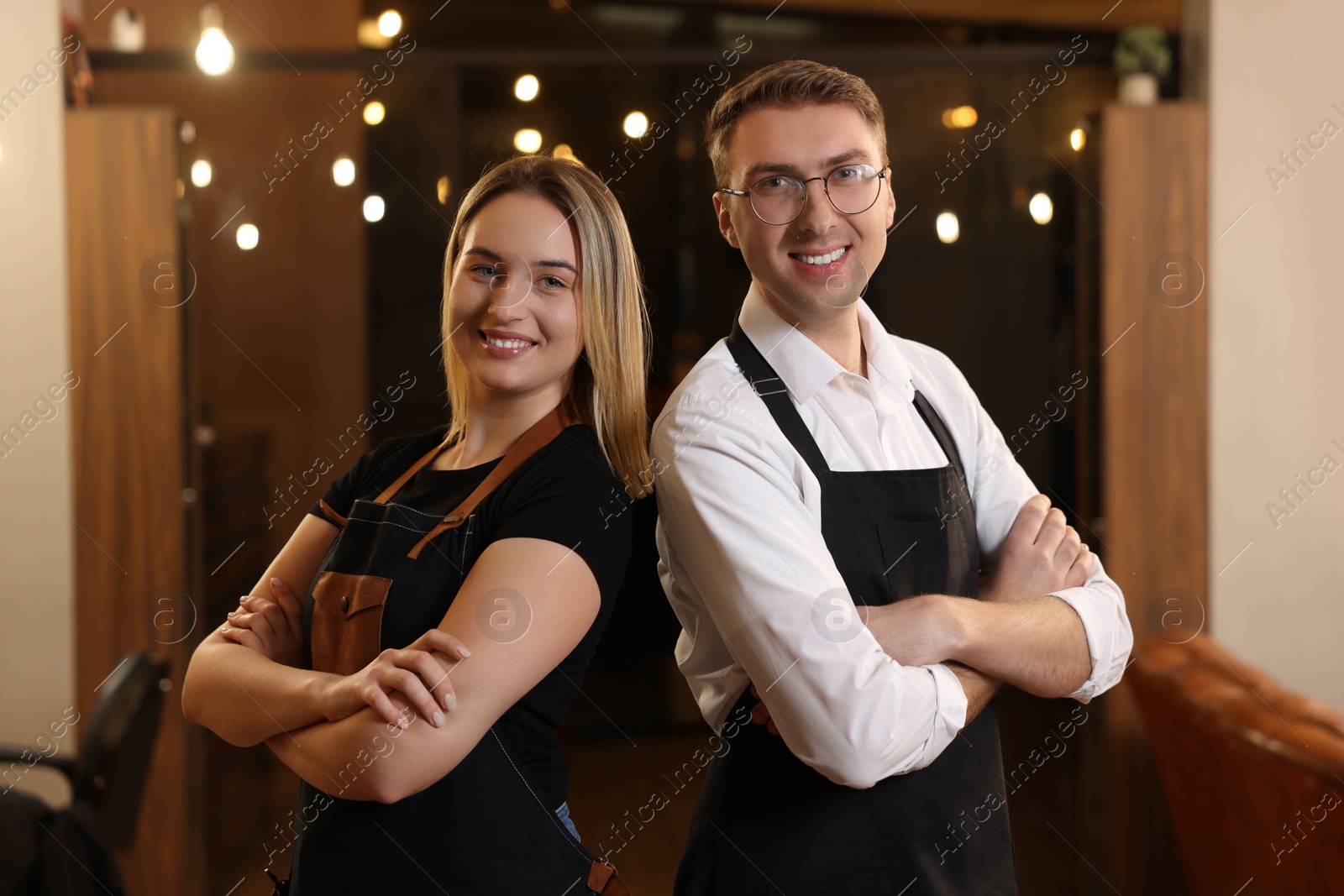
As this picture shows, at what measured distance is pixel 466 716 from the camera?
104cm

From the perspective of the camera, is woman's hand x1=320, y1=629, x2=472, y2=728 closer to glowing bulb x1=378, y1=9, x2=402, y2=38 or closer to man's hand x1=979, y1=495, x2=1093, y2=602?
man's hand x1=979, y1=495, x2=1093, y2=602

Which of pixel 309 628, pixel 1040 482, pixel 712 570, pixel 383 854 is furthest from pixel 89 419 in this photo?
pixel 1040 482

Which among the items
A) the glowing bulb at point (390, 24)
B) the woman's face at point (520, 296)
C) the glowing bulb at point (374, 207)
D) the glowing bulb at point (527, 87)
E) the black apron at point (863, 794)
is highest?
the glowing bulb at point (390, 24)

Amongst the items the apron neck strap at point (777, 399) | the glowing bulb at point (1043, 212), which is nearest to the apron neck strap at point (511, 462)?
the apron neck strap at point (777, 399)

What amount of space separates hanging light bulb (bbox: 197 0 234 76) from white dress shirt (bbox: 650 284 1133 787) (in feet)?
6.76

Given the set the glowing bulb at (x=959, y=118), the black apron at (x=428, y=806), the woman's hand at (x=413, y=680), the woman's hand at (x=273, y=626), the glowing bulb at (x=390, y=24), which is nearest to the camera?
the woman's hand at (x=413, y=680)

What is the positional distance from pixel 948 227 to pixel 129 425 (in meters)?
2.37

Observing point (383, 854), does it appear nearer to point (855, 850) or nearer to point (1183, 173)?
point (855, 850)

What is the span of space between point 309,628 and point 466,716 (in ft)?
1.03

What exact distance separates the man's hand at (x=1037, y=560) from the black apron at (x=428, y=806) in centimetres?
61

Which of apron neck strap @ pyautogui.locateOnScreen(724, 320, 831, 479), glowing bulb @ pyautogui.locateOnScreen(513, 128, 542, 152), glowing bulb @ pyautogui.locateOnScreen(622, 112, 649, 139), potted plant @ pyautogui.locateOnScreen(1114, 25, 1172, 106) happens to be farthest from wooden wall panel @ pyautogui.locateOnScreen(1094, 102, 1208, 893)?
apron neck strap @ pyautogui.locateOnScreen(724, 320, 831, 479)

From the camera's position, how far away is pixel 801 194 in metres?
1.22

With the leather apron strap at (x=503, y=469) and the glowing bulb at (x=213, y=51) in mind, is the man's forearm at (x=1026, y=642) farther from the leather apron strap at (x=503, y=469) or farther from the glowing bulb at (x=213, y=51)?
the glowing bulb at (x=213, y=51)

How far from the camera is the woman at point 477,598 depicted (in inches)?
41.3
